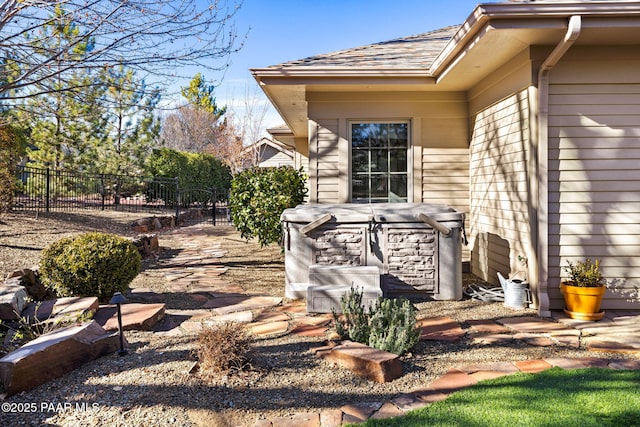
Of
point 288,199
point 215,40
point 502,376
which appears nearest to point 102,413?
point 502,376

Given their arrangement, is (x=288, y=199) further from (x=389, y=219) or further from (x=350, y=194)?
(x=389, y=219)

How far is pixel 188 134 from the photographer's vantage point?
30.0 metres

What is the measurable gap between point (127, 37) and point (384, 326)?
4297 millimetres

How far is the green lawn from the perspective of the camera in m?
2.25

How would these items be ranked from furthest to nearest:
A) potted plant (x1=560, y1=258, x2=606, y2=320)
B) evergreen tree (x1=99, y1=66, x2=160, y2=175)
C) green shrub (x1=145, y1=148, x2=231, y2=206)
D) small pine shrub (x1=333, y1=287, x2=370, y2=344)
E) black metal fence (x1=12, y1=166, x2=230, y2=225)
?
1. green shrub (x1=145, y1=148, x2=231, y2=206)
2. evergreen tree (x1=99, y1=66, x2=160, y2=175)
3. black metal fence (x1=12, y1=166, x2=230, y2=225)
4. potted plant (x1=560, y1=258, x2=606, y2=320)
5. small pine shrub (x1=333, y1=287, x2=370, y2=344)

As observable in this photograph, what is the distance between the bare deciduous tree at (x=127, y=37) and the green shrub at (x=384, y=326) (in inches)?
154

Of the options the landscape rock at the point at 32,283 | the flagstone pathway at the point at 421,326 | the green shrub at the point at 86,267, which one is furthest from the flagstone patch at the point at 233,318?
the landscape rock at the point at 32,283

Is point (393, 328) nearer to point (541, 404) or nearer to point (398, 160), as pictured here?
point (541, 404)

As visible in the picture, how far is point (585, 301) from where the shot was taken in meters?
4.14

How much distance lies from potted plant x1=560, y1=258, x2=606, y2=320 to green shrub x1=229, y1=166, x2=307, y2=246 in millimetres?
3530

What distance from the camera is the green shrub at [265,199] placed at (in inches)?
247

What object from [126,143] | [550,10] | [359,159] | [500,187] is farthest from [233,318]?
[126,143]

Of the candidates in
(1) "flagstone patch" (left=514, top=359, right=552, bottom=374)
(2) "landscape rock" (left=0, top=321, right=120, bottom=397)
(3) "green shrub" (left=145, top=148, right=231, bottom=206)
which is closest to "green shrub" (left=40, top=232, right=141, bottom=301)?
(2) "landscape rock" (left=0, top=321, right=120, bottom=397)

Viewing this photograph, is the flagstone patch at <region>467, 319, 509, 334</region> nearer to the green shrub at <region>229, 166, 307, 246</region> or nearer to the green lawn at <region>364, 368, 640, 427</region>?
the green lawn at <region>364, 368, 640, 427</region>
